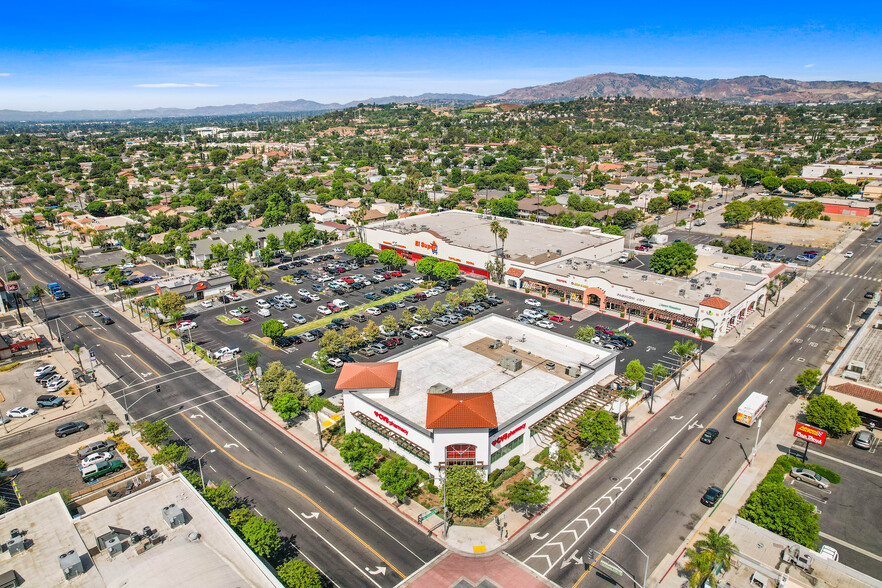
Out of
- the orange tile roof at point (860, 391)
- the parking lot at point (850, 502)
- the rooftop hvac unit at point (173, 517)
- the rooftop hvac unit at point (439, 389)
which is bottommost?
the parking lot at point (850, 502)

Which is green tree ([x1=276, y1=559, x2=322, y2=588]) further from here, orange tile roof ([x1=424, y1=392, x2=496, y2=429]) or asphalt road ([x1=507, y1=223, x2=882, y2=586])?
asphalt road ([x1=507, y1=223, x2=882, y2=586])

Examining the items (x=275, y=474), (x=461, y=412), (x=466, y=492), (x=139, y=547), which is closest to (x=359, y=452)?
(x=275, y=474)

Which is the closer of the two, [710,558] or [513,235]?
[710,558]

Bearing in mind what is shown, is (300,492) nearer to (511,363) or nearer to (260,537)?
(260,537)

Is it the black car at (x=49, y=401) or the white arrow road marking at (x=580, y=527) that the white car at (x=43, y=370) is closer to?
the black car at (x=49, y=401)

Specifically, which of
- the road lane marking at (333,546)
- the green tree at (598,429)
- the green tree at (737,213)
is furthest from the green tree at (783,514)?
the green tree at (737,213)

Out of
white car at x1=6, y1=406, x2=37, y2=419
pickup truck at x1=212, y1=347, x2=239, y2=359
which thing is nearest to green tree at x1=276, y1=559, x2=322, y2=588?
pickup truck at x1=212, y1=347, x2=239, y2=359

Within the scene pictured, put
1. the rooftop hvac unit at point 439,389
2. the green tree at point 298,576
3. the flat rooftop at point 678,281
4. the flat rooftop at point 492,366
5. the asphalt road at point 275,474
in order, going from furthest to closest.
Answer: the flat rooftop at point 678,281
the flat rooftop at point 492,366
the rooftop hvac unit at point 439,389
the asphalt road at point 275,474
the green tree at point 298,576
